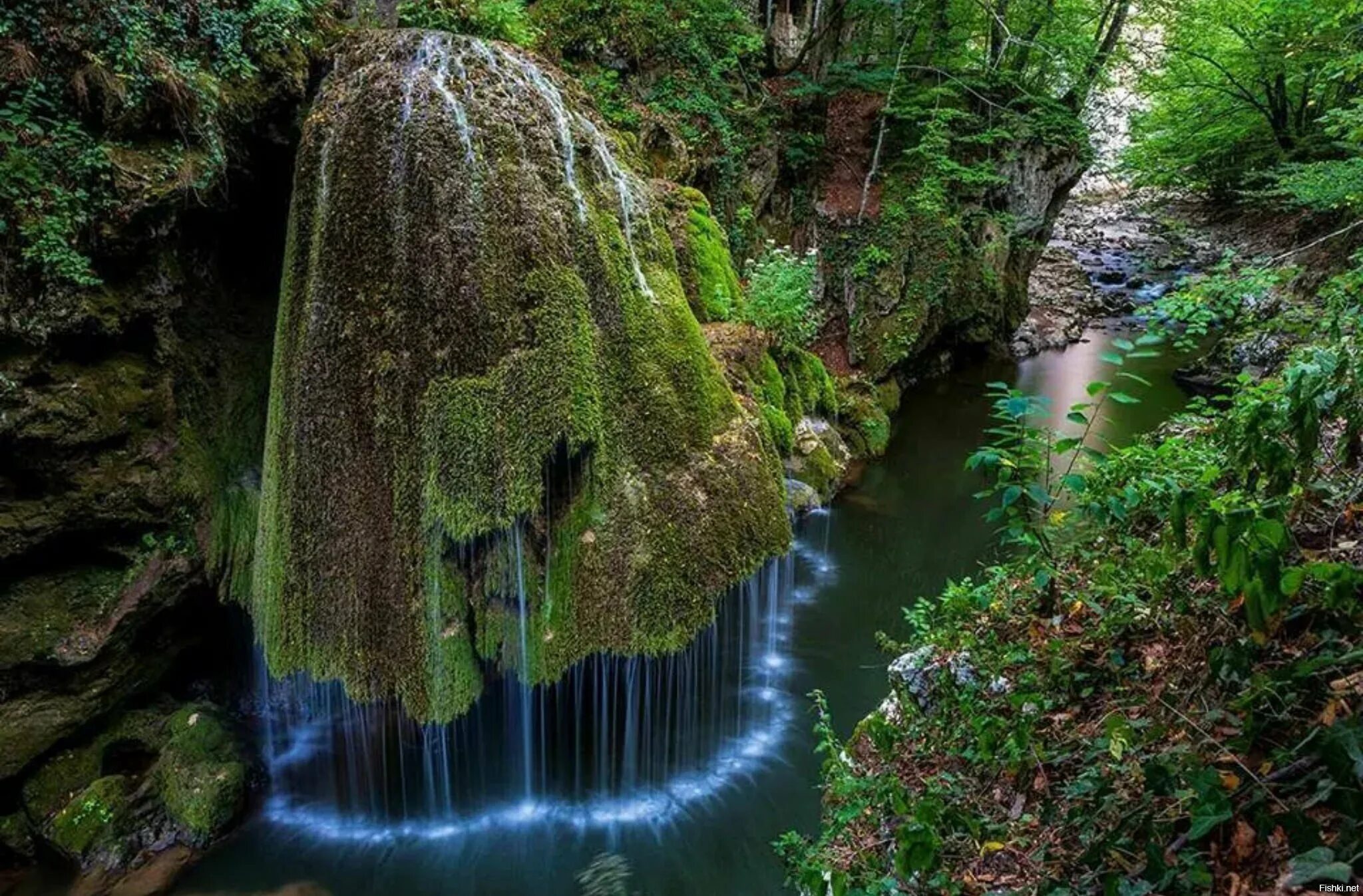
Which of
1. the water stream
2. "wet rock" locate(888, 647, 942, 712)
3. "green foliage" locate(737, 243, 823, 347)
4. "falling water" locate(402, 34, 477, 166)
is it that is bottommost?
the water stream

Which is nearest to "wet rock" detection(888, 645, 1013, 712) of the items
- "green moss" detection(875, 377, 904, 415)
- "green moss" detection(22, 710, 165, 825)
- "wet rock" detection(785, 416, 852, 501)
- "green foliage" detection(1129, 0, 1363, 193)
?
"wet rock" detection(785, 416, 852, 501)

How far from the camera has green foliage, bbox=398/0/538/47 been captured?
249 inches

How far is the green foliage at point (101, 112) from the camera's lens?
13.3 ft

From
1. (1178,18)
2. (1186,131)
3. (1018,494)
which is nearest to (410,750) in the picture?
(1018,494)

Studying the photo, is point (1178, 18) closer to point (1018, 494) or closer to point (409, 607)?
point (1018, 494)

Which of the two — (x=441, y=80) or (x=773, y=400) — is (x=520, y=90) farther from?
(x=773, y=400)

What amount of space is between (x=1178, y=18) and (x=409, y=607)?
54.4 ft

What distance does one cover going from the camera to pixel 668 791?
5293 millimetres

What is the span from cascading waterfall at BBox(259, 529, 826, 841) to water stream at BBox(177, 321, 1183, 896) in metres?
0.01

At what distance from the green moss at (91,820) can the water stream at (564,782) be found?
677 mm

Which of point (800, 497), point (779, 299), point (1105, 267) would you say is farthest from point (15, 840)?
point (1105, 267)

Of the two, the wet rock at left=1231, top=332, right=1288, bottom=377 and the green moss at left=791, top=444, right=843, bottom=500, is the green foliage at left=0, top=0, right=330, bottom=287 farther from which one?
the wet rock at left=1231, top=332, right=1288, bottom=377

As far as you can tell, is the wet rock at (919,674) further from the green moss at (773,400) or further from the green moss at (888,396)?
the green moss at (888,396)

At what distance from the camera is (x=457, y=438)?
165 inches
